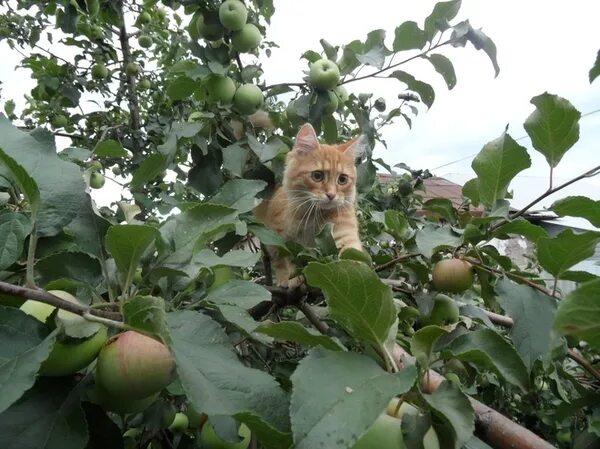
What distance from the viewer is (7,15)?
11.0 ft

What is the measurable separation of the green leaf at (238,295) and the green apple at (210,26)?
3.37ft

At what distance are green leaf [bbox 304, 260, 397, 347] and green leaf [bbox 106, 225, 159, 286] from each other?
0.20m

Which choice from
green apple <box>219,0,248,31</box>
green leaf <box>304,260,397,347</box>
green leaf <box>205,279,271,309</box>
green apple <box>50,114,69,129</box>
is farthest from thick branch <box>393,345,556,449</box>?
green apple <box>50,114,69,129</box>

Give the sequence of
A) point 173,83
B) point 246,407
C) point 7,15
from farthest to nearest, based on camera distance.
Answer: point 7,15 < point 173,83 < point 246,407

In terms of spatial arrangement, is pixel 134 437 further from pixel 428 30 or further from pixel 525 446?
pixel 428 30

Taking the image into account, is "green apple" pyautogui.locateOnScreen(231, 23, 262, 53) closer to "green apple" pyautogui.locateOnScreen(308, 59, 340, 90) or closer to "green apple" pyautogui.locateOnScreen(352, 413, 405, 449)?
"green apple" pyautogui.locateOnScreen(308, 59, 340, 90)

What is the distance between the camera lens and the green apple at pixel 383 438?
1.76 ft

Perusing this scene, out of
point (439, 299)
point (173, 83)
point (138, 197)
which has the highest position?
point (173, 83)

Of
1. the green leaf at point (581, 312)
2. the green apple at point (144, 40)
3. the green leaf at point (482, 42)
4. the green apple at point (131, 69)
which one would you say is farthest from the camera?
the green apple at point (144, 40)

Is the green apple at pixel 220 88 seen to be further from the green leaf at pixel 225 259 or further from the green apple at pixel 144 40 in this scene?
the green apple at pixel 144 40

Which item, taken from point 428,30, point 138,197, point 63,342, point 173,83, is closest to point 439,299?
point 63,342

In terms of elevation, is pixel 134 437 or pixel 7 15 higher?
pixel 7 15

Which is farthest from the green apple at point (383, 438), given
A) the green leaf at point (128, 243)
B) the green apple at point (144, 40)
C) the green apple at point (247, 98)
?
the green apple at point (144, 40)

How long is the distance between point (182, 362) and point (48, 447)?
0.62 feet
